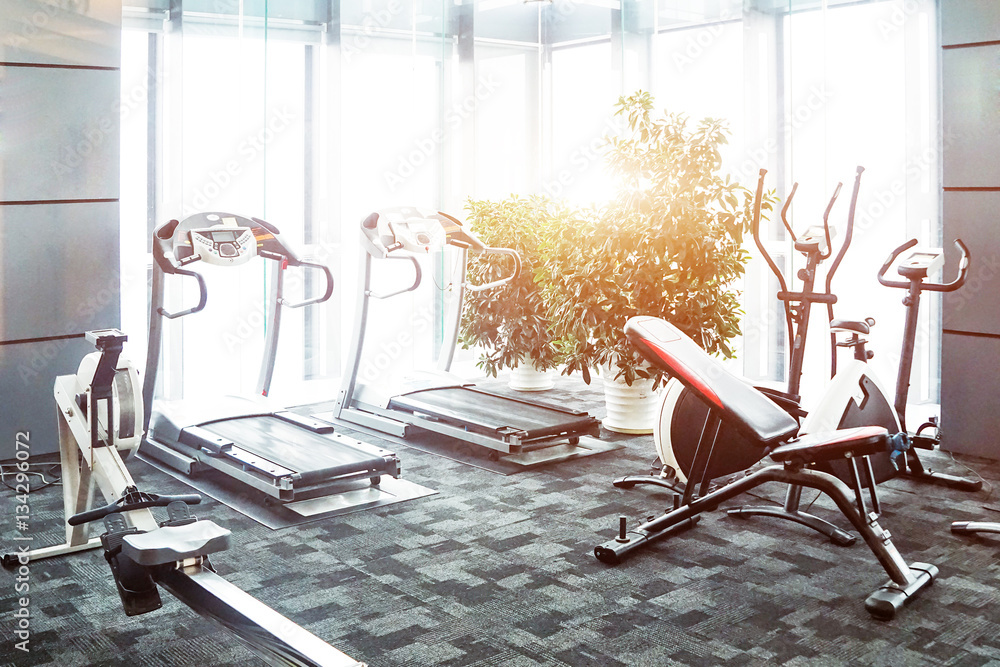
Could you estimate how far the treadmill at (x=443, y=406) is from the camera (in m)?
4.93

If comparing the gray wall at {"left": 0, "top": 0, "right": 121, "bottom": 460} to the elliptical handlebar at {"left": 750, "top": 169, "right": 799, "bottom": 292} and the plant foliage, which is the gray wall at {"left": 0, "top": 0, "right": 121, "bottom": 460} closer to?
the plant foliage

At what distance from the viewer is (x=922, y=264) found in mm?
4312

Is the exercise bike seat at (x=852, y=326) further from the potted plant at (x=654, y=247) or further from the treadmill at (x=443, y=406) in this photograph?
the treadmill at (x=443, y=406)

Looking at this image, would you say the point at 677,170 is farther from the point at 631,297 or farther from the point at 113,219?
the point at 113,219

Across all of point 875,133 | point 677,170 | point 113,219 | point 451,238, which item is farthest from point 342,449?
point 875,133

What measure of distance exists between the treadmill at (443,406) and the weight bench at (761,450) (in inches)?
51.0

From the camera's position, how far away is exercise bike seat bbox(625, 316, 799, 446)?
10.5 ft

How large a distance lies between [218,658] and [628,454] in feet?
9.21

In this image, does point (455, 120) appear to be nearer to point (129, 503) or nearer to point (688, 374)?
point (688, 374)

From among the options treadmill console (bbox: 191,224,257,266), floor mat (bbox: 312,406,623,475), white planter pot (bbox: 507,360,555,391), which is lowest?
floor mat (bbox: 312,406,623,475)

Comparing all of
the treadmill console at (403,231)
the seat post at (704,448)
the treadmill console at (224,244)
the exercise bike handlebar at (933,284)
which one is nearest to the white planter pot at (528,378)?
the treadmill console at (403,231)

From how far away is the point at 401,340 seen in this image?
6965 millimetres

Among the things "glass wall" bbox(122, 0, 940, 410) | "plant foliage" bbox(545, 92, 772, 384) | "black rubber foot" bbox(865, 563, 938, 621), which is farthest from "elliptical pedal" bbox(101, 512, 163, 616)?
"glass wall" bbox(122, 0, 940, 410)

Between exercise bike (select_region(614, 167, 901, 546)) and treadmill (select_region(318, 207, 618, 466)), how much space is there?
2.22 feet
